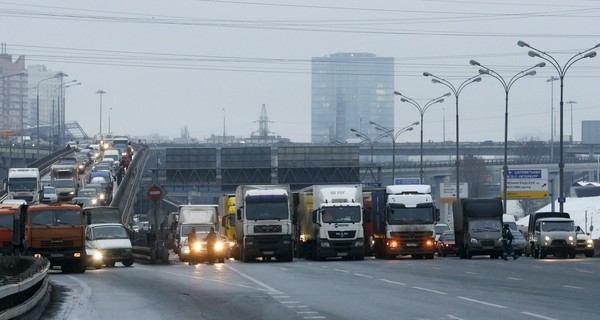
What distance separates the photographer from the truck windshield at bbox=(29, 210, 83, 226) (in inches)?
1884

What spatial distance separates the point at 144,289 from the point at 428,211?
27.7 m

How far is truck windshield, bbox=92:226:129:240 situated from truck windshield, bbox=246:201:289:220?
560cm

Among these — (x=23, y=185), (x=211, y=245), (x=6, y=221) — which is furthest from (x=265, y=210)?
(x=23, y=185)

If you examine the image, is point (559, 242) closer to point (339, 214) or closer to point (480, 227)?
point (480, 227)

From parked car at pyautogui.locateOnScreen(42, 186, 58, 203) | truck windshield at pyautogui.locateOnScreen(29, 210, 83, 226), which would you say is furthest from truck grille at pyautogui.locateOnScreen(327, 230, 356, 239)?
parked car at pyautogui.locateOnScreen(42, 186, 58, 203)

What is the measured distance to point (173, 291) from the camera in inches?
1288

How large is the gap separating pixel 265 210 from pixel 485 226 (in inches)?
426

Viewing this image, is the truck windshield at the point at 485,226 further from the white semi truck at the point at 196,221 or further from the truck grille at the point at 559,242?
the white semi truck at the point at 196,221

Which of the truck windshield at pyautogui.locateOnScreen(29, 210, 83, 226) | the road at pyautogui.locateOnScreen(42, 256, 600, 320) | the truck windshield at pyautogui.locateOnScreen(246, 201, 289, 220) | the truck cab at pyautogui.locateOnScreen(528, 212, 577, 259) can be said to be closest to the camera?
the road at pyautogui.locateOnScreen(42, 256, 600, 320)

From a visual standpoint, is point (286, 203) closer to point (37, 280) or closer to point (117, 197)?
point (37, 280)

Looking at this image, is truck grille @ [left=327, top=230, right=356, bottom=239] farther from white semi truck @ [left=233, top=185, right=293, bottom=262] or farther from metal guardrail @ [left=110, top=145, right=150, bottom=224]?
metal guardrail @ [left=110, top=145, right=150, bottom=224]

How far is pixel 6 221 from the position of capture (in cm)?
5200

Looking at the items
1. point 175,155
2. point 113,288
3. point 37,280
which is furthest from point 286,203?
point 175,155

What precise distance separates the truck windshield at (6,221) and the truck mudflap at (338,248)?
Result: 13.9 meters
